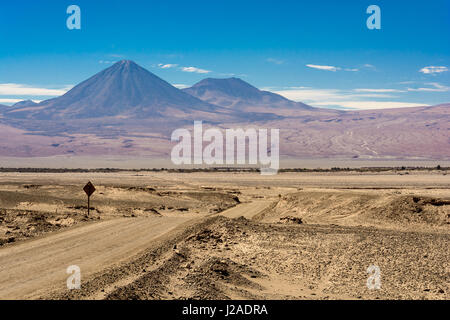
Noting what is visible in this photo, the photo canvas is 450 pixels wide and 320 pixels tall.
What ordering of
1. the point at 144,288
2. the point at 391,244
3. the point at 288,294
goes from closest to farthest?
the point at 144,288, the point at 288,294, the point at 391,244

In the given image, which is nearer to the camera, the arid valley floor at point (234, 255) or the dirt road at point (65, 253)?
the arid valley floor at point (234, 255)

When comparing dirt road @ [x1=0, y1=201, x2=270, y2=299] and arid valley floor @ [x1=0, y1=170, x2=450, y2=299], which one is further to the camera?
dirt road @ [x1=0, y1=201, x2=270, y2=299]

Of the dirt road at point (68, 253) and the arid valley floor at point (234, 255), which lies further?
the dirt road at point (68, 253)

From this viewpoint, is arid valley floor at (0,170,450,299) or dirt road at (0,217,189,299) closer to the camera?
arid valley floor at (0,170,450,299)

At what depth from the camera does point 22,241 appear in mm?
16188

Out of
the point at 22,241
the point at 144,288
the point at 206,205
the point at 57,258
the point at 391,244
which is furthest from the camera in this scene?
the point at 206,205

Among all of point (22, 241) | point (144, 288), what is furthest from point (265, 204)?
point (144, 288)

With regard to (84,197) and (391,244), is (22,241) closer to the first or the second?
(391,244)

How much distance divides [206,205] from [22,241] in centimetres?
1588

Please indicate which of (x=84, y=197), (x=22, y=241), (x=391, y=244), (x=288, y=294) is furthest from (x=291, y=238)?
(x=84, y=197)

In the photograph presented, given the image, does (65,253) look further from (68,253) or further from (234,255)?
(234,255)

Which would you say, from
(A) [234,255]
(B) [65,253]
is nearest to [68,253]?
(B) [65,253]

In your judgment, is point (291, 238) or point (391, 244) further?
point (291, 238)

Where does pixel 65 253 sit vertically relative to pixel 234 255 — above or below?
above
